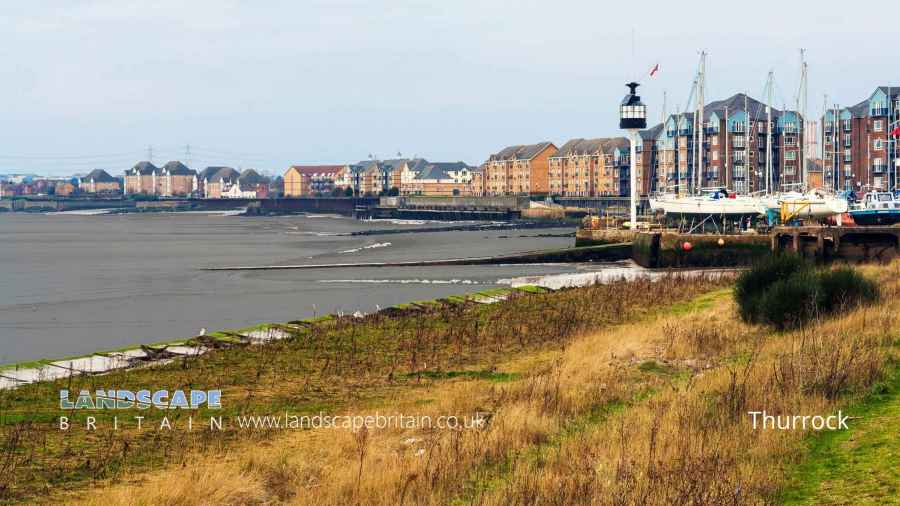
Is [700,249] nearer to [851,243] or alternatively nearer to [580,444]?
[851,243]

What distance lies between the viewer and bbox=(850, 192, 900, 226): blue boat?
6625 centimetres

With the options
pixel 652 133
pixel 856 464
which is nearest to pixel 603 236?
pixel 856 464

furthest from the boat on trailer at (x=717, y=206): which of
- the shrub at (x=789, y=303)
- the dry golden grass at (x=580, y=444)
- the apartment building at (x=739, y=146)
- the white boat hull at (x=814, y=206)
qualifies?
the dry golden grass at (x=580, y=444)

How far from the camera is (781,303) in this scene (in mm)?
26500

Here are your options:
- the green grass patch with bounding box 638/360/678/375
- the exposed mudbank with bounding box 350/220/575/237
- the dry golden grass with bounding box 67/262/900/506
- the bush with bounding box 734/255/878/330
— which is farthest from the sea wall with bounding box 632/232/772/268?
the exposed mudbank with bounding box 350/220/575/237

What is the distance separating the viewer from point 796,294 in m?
26.4

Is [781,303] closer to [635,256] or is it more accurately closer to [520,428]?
[520,428]

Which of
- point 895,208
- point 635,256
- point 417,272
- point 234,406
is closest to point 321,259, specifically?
point 417,272

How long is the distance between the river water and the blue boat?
19536 millimetres

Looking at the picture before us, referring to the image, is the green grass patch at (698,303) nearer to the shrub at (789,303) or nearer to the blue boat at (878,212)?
the shrub at (789,303)

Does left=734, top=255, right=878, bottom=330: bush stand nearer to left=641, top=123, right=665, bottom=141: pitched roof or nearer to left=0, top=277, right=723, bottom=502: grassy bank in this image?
left=0, top=277, right=723, bottom=502: grassy bank

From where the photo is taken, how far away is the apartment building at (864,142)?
127500 mm

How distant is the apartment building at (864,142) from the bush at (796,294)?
4053 inches

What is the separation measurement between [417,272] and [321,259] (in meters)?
17.5
